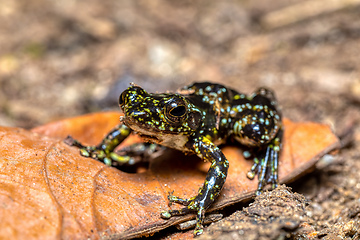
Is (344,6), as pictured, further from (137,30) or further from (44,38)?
(44,38)

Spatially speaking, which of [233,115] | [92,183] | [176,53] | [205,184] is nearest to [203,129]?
[233,115]

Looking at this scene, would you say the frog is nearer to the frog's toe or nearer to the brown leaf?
the frog's toe

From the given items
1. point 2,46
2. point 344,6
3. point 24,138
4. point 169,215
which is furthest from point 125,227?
point 344,6

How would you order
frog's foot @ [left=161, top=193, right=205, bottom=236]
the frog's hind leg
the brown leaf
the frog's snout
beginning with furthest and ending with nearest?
the frog's hind leg < the frog's snout < frog's foot @ [left=161, top=193, right=205, bottom=236] < the brown leaf

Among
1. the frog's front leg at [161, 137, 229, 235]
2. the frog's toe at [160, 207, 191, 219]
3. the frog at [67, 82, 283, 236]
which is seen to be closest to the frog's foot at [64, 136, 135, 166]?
the frog at [67, 82, 283, 236]

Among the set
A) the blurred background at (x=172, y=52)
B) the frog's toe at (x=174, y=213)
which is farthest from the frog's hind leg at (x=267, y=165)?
the blurred background at (x=172, y=52)

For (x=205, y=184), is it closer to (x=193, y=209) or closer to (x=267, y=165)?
(x=193, y=209)

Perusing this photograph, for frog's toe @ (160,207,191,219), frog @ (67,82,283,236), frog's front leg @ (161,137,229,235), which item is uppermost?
frog @ (67,82,283,236)

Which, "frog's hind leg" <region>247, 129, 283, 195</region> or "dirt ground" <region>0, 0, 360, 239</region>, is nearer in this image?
"frog's hind leg" <region>247, 129, 283, 195</region>
